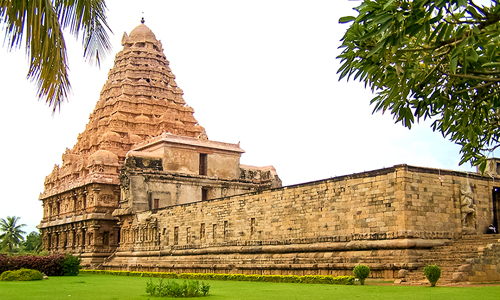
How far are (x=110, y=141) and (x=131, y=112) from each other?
399 centimetres

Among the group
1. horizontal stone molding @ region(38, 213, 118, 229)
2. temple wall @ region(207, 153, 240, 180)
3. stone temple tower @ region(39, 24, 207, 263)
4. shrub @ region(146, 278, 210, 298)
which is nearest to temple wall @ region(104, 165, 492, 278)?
shrub @ region(146, 278, 210, 298)

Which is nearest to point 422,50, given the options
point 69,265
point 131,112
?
point 69,265

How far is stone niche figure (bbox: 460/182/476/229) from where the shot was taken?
17.2 m

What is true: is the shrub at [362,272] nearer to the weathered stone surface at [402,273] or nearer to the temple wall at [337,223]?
the weathered stone surface at [402,273]

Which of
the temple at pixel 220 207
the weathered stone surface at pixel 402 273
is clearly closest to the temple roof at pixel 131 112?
the temple at pixel 220 207

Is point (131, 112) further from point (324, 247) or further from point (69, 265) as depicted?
point (324, 247)

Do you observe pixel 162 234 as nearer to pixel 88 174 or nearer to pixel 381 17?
pixel 88 174

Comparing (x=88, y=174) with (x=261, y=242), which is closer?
(x=261, y=242)

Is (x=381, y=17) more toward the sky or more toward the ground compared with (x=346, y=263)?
more toward the sky

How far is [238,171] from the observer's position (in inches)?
1377

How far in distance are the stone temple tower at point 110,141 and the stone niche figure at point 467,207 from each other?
2069 centimetres

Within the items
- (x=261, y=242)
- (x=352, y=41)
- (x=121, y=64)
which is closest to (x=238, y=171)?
(x=261, y=242)

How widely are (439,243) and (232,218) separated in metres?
9.74

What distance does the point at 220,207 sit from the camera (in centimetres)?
2447
